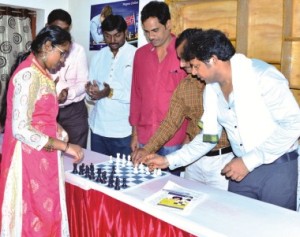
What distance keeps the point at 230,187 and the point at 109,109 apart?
140 centimetres

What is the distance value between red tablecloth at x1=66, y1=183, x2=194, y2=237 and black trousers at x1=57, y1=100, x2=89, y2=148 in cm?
121

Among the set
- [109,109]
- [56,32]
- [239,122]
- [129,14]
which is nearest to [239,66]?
[239,122]

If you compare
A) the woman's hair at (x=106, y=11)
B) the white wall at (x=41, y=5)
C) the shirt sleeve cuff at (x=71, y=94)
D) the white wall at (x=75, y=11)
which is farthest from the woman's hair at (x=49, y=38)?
the white wall at (x=41, y=5)

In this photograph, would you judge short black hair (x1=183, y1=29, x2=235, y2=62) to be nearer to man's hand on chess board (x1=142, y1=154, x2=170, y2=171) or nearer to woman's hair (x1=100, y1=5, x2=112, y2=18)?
man's hand on chess board (x1=142, y1=154, x2=170, y2=171)

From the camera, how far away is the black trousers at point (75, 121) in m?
3.14

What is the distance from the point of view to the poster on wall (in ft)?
12.0

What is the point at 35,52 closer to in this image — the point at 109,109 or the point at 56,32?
the point at 56,32

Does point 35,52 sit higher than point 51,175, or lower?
higher

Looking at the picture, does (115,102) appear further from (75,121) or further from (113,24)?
(113,24)

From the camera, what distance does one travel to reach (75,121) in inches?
126

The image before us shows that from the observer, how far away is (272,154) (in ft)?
5.56

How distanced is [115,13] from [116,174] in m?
2.40

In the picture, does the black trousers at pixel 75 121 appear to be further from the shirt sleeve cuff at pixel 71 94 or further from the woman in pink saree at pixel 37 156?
the woman in pink saree at pixel 37 156

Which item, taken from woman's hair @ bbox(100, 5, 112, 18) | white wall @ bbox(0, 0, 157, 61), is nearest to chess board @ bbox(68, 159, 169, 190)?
woman's hair @ bbox(100, 5, 112, 18)
